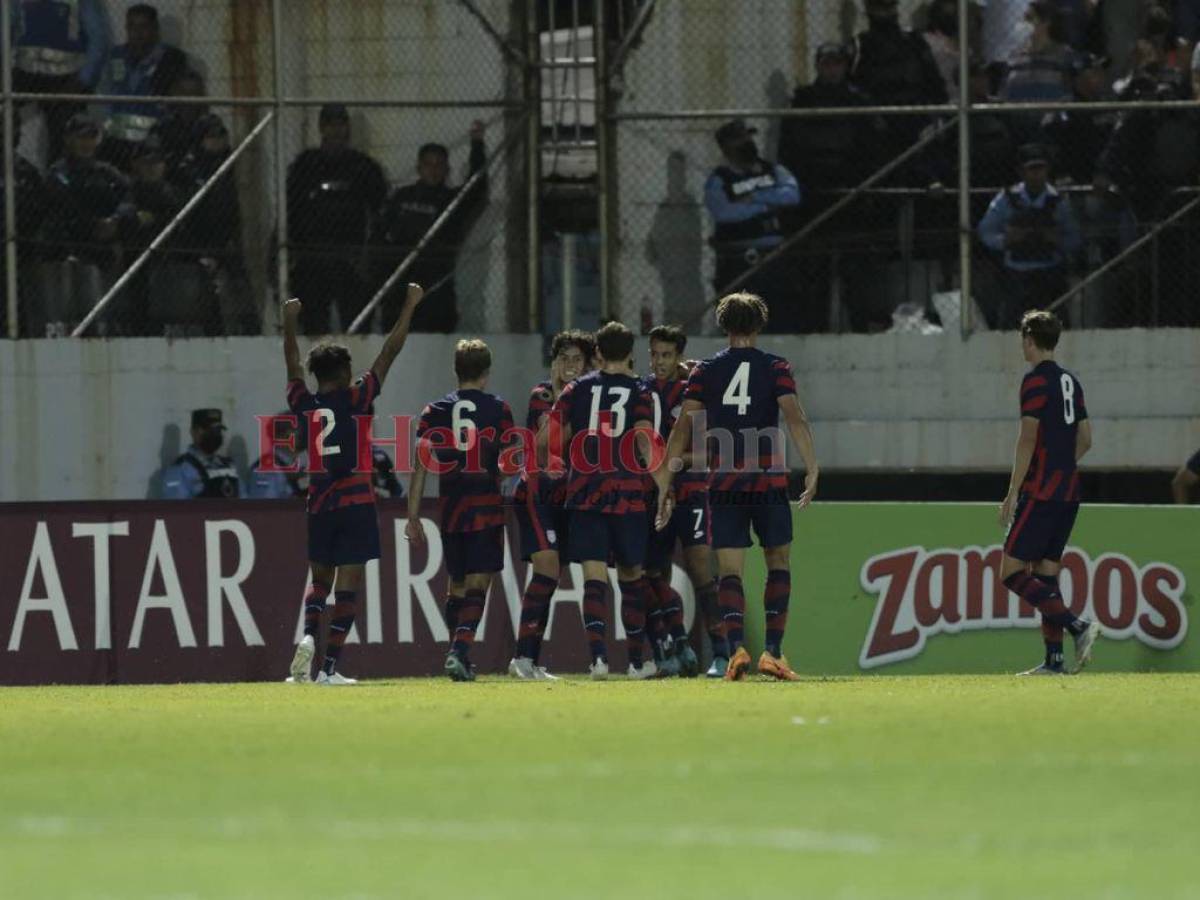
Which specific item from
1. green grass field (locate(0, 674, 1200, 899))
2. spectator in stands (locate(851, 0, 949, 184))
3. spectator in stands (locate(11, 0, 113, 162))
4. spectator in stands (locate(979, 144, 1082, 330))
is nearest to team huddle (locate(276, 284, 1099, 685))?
green grass field (locate(0, 674, 1200, 899))

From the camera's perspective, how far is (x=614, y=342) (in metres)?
14.0

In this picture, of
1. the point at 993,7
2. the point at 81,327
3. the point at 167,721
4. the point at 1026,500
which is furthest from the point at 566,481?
the point at 993,7

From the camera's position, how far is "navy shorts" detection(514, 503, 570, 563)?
1474 centimetres

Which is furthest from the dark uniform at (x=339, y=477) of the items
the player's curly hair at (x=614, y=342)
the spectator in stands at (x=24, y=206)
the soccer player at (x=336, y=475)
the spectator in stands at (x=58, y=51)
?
the spectator in stands at (x=58, y=51)

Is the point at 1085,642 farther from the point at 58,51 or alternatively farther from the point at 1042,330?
the point at 58,51

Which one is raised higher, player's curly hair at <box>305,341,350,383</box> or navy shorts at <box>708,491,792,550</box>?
player's curly hair at <box>305,341,350,383</box>

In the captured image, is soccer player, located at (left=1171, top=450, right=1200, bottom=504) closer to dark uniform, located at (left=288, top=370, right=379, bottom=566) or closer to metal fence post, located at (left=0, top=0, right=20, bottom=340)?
dark uniform, located at (left=288, top=370, right=379, bottom=566)

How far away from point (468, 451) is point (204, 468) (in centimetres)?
467

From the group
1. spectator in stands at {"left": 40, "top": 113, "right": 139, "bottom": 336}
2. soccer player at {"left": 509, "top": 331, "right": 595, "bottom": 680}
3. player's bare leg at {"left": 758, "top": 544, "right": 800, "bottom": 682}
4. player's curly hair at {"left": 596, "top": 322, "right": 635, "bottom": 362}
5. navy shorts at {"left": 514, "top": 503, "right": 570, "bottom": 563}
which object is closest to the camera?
player's bare leg at {"left": 758, "top": 544, "right": 800, "bottom": 682}

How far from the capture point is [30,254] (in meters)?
18.5

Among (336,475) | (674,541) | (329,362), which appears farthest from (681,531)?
(329,362)

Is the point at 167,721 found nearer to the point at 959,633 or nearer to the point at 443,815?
the point at 443,815

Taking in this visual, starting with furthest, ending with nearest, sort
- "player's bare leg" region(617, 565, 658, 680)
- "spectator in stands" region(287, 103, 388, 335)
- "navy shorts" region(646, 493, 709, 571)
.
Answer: "spectator in stands" region(287, 103, 388, 335) < "navy shorts" region(646, 493, 709, 571) < "player's bare leg" region(617, 565, 658, 680)

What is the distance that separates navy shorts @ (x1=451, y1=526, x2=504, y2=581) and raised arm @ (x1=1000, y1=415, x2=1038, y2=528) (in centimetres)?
300
